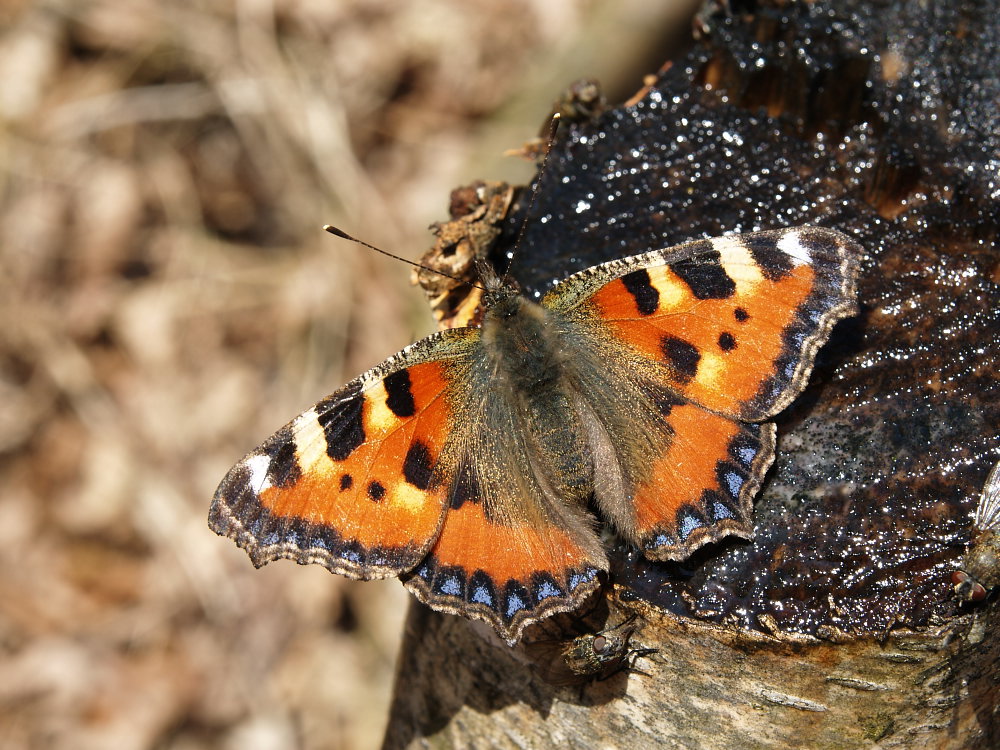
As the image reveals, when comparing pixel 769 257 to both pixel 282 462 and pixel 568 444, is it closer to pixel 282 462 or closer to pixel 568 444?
pixel 568 444

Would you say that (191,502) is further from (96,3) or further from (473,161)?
(96,3)

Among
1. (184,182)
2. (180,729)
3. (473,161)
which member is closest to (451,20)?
(473,161)

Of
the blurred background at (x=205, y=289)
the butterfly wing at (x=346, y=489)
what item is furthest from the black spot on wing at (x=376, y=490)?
the blurred background at (x=205, y=289)

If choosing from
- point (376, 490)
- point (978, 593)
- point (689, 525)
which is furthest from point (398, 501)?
point (978, 593)

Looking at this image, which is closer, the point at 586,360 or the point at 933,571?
the point at 933,571

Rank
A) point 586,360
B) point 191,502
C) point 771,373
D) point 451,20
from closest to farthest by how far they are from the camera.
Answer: point 771,373, point 586,360, point 191,502, point 451,20

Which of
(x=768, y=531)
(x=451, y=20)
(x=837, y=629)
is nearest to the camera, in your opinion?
(x=837, y=629)

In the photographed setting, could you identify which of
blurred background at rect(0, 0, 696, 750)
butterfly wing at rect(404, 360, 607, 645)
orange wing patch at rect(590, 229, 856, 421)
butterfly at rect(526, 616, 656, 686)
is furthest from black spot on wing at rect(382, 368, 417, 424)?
blurred background at rect(0, 0, 696, 750)

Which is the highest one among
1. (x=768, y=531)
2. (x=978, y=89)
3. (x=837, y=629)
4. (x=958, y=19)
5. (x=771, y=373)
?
(x=958, y=19)
